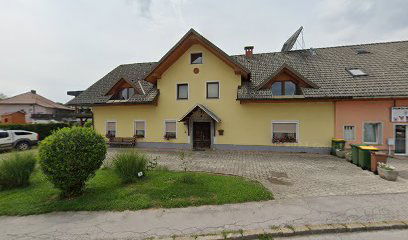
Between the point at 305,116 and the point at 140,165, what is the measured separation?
11.5 metres

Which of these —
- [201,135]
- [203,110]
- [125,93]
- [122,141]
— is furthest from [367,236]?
[125,93]

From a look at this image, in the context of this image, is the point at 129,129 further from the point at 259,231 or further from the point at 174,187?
the point at 259,231

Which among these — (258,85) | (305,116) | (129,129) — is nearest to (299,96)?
(305,116)

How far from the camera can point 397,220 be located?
16.3ft

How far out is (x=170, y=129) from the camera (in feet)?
54.7

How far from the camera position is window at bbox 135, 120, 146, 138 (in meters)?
17.2

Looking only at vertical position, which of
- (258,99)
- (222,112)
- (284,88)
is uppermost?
(284,88)

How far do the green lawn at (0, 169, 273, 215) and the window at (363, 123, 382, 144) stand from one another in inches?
416

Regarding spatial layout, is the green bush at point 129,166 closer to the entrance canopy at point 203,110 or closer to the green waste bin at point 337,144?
the entrance canopy at point 203,110

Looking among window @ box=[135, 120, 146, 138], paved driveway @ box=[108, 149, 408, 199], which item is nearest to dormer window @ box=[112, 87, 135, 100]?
window @ box=[135, 120, 146, 138]

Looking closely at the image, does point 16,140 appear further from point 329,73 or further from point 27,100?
point 27,100

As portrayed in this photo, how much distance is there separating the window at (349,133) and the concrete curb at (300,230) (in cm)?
1007

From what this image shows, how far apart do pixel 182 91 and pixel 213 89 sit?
100.0 inches

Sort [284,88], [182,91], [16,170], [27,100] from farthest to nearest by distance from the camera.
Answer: [27,100] < [182,91] < [284,88] < [16,170]
